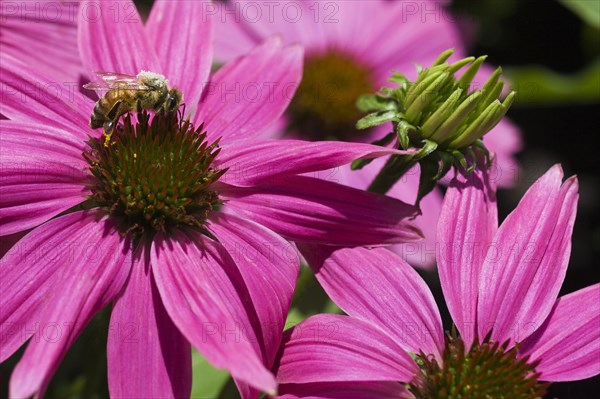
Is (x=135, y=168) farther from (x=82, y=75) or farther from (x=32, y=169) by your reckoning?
(x=82, y=75)

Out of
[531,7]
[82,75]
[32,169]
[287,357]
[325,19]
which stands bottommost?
[287,357]

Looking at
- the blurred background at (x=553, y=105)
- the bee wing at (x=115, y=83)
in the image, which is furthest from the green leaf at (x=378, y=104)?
the blurred background at (x=553, y=105)

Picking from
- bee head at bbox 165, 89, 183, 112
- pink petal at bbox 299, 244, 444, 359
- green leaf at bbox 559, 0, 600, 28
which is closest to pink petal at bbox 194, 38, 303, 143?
bee head at bbox 165, 89, 183, 112

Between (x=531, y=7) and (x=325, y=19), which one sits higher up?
(x=531, y=7)

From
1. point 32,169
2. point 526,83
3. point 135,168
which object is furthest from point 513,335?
point 526,83

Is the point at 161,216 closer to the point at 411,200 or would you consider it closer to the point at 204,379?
the point at 204,379

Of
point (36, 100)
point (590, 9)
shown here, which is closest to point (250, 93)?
point (36, 100)

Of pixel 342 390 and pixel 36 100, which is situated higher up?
pixel 36 100
